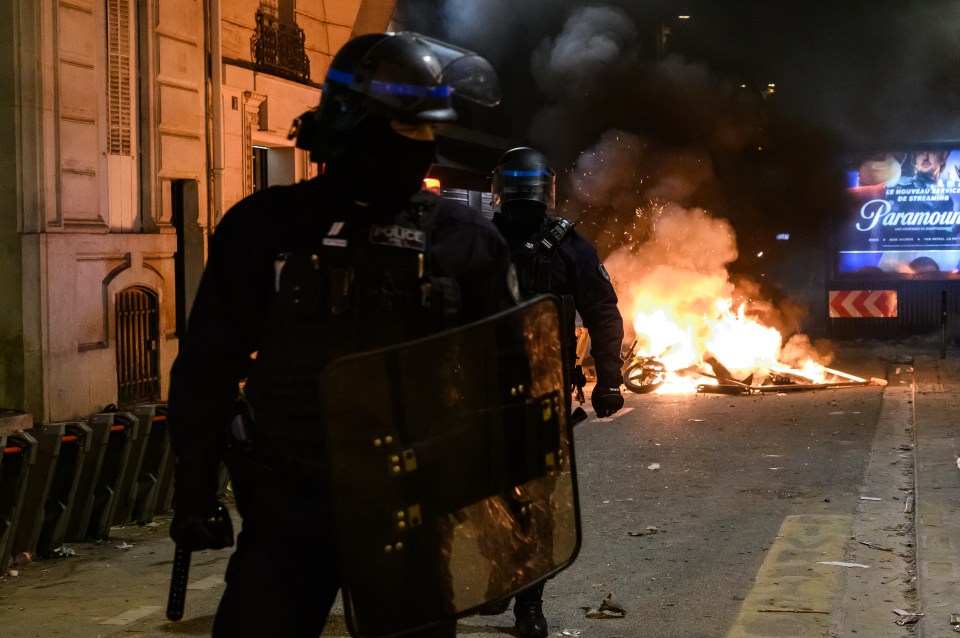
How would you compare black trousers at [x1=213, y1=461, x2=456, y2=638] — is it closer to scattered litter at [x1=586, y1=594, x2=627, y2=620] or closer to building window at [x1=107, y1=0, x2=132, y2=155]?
scattered litter at [x1=586, y1=594, x2=627, y2=620]

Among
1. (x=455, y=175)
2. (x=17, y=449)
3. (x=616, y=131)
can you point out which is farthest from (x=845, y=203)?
(x=17, y=449)

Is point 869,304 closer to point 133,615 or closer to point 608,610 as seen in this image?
point 608,610

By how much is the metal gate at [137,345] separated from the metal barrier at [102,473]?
268 cm

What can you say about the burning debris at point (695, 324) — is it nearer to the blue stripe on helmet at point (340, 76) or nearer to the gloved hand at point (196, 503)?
the blue stripe on helmet at point (340, 76)

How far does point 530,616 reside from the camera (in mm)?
4680

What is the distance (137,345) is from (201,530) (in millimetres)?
7319

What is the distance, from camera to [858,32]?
2062cm

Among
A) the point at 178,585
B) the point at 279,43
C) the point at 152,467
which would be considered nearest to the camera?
the point at 178,585

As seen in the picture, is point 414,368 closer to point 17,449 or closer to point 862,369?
point 17,449

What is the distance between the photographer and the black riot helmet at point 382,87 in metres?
2.61

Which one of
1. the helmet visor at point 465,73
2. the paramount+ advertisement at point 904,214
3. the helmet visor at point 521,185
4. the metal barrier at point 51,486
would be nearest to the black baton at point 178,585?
the helmet visor at point 465,73

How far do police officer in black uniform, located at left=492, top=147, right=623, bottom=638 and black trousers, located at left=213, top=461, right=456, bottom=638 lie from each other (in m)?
2.71

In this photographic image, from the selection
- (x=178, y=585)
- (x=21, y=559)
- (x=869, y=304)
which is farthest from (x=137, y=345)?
(x=869, y=304)

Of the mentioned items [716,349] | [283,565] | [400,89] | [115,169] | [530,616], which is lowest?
[530,616]
